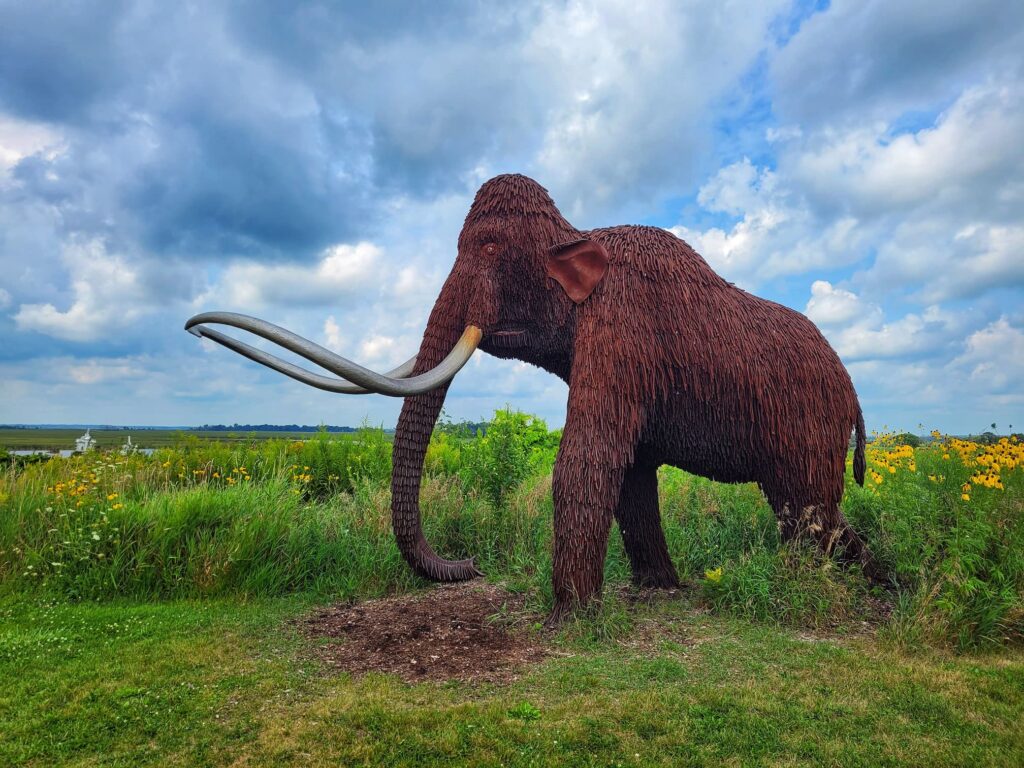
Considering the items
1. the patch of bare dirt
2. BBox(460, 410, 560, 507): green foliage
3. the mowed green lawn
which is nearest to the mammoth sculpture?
the patch of bare dirt

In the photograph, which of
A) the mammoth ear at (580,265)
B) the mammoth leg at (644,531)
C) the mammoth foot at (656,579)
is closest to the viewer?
the mammoth ear at (580,265)

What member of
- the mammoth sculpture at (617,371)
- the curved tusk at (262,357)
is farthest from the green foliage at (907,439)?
the curved tusk at (262,357)

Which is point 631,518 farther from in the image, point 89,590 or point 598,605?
point 89,590

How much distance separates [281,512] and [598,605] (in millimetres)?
3128

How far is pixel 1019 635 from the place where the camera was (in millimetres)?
3793

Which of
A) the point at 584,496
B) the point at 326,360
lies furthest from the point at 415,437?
the point at 584,496

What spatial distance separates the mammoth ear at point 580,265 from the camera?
390cm

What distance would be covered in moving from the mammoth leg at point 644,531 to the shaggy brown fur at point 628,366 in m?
0.38

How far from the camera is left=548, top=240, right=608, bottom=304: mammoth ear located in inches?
153

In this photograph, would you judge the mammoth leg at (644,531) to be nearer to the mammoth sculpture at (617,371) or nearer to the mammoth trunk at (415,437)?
the mammoth sculpture at (617,371)

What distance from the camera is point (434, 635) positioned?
3.85 meters

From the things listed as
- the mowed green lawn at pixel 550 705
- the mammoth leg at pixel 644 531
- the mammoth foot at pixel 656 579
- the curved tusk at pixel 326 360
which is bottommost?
the mowed green lawn at pixel 550 705

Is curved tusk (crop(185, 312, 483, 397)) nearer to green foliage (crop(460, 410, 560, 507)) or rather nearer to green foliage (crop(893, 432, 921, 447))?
green foliage (crop(460, 410, 560, 507))

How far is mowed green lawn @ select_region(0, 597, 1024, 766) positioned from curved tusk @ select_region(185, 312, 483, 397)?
147 cm
